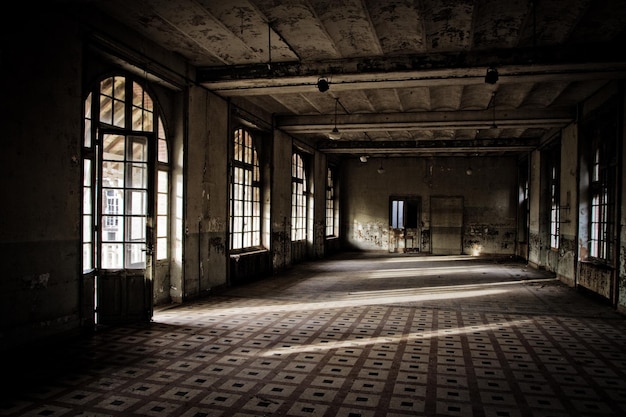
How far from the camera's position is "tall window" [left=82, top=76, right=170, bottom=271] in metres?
5.69

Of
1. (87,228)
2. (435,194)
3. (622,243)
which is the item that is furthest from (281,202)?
(435,194)

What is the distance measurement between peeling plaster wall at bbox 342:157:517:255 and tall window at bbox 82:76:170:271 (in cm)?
1275

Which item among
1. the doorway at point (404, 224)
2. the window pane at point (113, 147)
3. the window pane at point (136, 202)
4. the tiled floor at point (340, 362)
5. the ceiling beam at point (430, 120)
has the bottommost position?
the tiled floor at point (340, 362)

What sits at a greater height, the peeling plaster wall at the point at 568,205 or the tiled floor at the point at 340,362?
the peeling plaster wall at the point at 568,205

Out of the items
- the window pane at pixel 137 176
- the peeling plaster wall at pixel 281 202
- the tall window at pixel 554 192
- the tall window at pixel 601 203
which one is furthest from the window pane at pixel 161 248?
the tall window at pixel 554 192

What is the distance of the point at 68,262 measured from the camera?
5.17 meters

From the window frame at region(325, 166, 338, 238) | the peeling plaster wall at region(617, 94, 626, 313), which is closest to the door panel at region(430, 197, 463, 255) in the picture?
the window frame at region(325, 166, 338, 238)

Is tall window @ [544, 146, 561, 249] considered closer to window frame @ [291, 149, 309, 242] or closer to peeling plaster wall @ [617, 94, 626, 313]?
peeling plaster wall @ [617, 94, 626, 313]

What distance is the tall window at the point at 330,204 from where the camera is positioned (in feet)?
58.0

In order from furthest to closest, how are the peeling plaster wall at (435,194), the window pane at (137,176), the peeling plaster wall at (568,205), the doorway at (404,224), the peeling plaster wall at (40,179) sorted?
1. the doorway at (404,224)
2. the peeling plaster wall at (435,194)
3. the peeling plaster wall at (568,205)
4. the window pane at (137,176)
5. the peeling plaster wall at (40,179)

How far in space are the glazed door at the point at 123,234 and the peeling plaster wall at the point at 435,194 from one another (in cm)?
1306

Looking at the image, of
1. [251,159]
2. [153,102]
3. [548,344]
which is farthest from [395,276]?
[153,102]

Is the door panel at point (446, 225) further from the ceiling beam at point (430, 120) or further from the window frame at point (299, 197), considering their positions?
the ceiling beam at point (430, 120)

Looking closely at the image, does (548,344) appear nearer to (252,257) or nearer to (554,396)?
(554,396)
